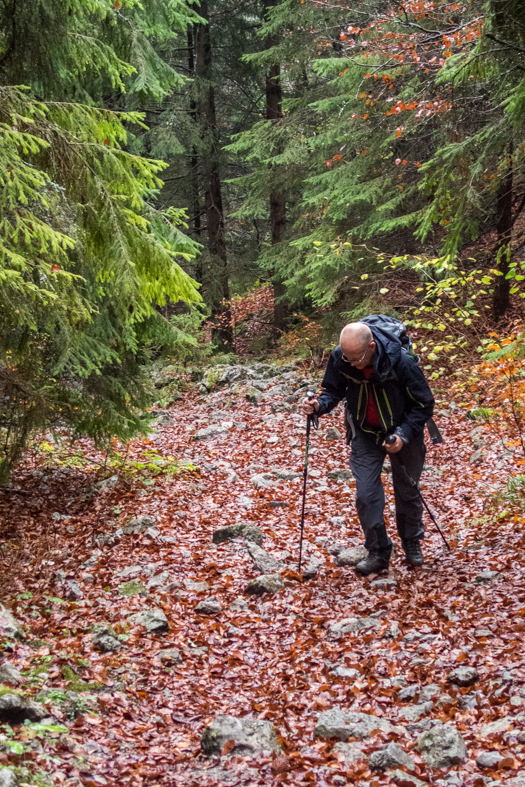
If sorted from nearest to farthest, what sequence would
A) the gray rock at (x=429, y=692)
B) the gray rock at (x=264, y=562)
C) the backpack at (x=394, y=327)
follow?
the gray rock at (x=429, y=692)
the backpack at (x=394, y=327)
the gray rock at (x=264, y=562)

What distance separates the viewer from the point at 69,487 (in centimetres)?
739

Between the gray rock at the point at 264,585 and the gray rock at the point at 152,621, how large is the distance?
886 mm

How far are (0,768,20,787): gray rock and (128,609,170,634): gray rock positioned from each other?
204 cm

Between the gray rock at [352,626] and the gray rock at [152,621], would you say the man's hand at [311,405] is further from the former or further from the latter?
the gray rock at [152,621]

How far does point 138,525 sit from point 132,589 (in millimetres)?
1457

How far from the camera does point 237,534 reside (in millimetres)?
6344

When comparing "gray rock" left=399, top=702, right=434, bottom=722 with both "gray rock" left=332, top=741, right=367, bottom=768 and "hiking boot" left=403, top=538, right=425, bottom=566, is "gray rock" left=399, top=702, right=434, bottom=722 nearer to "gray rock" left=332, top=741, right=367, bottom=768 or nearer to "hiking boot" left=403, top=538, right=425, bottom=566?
"gray rock" left=332, top=741, right=367, bottom=768

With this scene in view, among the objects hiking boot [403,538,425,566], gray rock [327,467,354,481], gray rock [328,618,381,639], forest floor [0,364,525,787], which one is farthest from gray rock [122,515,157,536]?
gray rock [327,467,354,481]

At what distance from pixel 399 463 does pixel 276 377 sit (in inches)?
370

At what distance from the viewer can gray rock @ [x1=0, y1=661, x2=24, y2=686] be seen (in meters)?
3.21

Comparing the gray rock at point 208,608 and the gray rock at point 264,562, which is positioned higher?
the gray rock at point 208,608

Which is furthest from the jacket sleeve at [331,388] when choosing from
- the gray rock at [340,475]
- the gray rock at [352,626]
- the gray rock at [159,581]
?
the gray rock at [340,475]

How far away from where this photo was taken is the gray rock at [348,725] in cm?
316

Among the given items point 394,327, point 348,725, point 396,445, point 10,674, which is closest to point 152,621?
point 10,674
